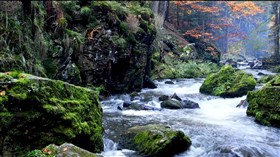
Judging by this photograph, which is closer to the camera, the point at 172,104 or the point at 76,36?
the point at 172,104

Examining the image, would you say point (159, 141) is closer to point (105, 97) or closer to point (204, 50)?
point (105, 97)

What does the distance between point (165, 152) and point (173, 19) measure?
99.4 feet

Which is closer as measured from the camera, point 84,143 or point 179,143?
point 84,143

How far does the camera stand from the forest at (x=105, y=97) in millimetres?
5023

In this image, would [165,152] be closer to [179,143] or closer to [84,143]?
[179,143]

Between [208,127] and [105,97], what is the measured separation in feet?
18.7

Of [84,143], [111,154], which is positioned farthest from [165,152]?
[84,143]

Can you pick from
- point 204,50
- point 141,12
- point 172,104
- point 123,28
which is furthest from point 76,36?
point 204,50

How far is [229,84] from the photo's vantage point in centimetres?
1456

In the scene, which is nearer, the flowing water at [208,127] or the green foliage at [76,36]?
the flowing water at [208,127]

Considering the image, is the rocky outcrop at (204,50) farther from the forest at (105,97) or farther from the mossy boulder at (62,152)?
the mossy boulder at (62,152)

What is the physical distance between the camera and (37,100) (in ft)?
16.6

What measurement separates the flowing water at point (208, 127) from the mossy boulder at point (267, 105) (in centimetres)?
26

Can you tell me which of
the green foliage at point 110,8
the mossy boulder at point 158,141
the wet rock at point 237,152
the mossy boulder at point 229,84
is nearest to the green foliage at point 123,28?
the green foliage at point 110,8
